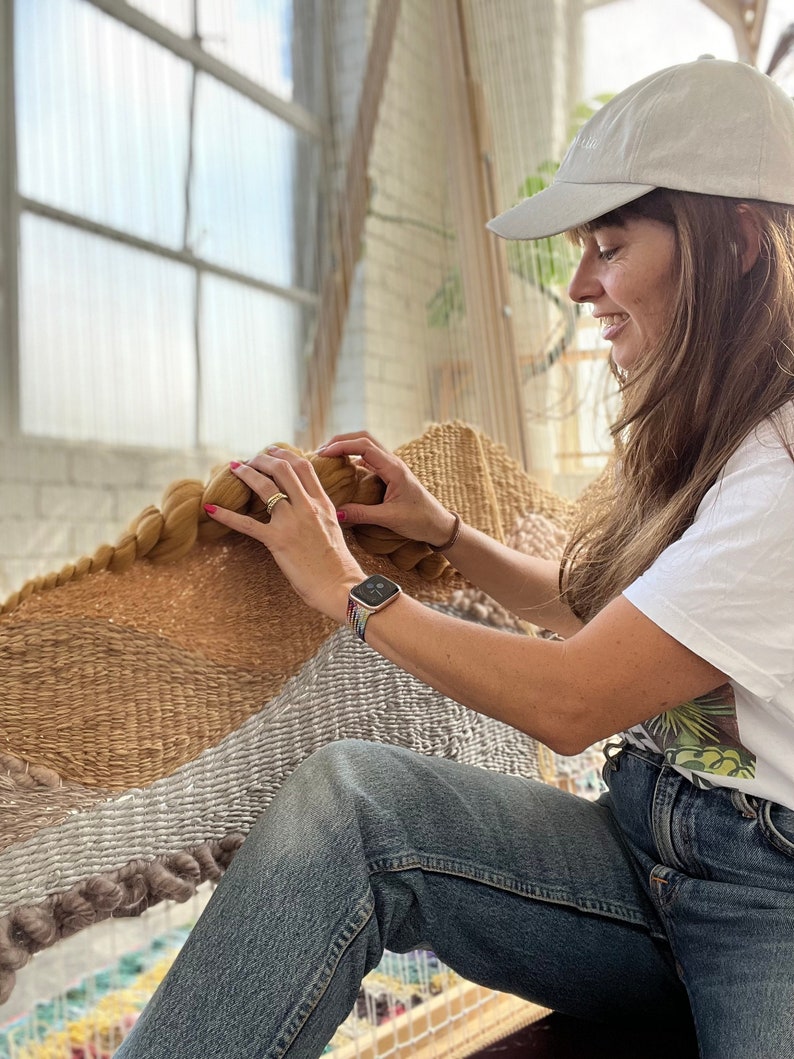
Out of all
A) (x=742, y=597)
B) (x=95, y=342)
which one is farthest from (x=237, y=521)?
(x=95, y=342)

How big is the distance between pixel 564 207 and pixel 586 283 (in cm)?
7

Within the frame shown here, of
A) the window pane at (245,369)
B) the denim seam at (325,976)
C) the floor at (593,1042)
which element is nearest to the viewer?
the denim seam at (325,976)

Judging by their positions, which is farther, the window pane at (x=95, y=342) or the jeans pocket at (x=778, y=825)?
the window pane at (x=95, y=342)

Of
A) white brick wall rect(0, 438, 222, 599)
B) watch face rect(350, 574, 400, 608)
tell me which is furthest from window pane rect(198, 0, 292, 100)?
watch face rect(350, 574, 400, 608)

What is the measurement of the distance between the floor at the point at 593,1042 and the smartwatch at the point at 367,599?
464 millimetres

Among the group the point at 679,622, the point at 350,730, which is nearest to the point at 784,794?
the point at 679,622

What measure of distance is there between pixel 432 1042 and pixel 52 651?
0.73 m

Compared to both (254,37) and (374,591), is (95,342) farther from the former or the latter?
(374,591)

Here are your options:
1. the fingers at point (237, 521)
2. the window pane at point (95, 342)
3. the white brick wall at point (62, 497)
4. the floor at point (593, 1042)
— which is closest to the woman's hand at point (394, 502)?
the fingers at point (237, 521)

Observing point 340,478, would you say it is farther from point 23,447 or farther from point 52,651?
point 23,447

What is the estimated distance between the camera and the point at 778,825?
74 centimetres

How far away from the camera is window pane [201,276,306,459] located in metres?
2.56

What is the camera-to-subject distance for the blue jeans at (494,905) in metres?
0.67

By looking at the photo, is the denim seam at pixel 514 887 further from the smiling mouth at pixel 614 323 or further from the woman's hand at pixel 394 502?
the smiling mouth at pixel 614 323
